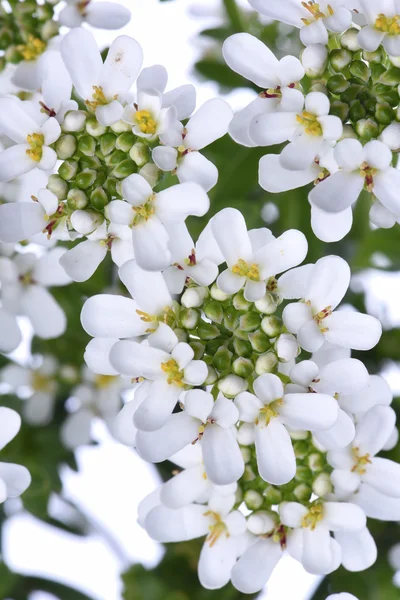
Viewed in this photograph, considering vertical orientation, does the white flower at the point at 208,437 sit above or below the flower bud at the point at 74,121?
below

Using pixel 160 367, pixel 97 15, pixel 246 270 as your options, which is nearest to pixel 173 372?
pixel 160 367

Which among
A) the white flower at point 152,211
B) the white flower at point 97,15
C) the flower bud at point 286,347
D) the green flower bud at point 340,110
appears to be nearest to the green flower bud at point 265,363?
the flower bud at point 286,347

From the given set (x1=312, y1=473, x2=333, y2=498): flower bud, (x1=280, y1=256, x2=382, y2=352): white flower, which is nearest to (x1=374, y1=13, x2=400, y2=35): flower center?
(x1=280, y1=256, x2=382, y2=352): white flower

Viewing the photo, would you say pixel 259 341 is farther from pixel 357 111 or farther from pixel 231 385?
pixel 357 111

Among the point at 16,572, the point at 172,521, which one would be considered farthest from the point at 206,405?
the point at 16,572

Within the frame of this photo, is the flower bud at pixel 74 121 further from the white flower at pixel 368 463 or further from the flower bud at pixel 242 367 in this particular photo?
the white flower at pixel 368 463

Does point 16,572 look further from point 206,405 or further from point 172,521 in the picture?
point 206,405
